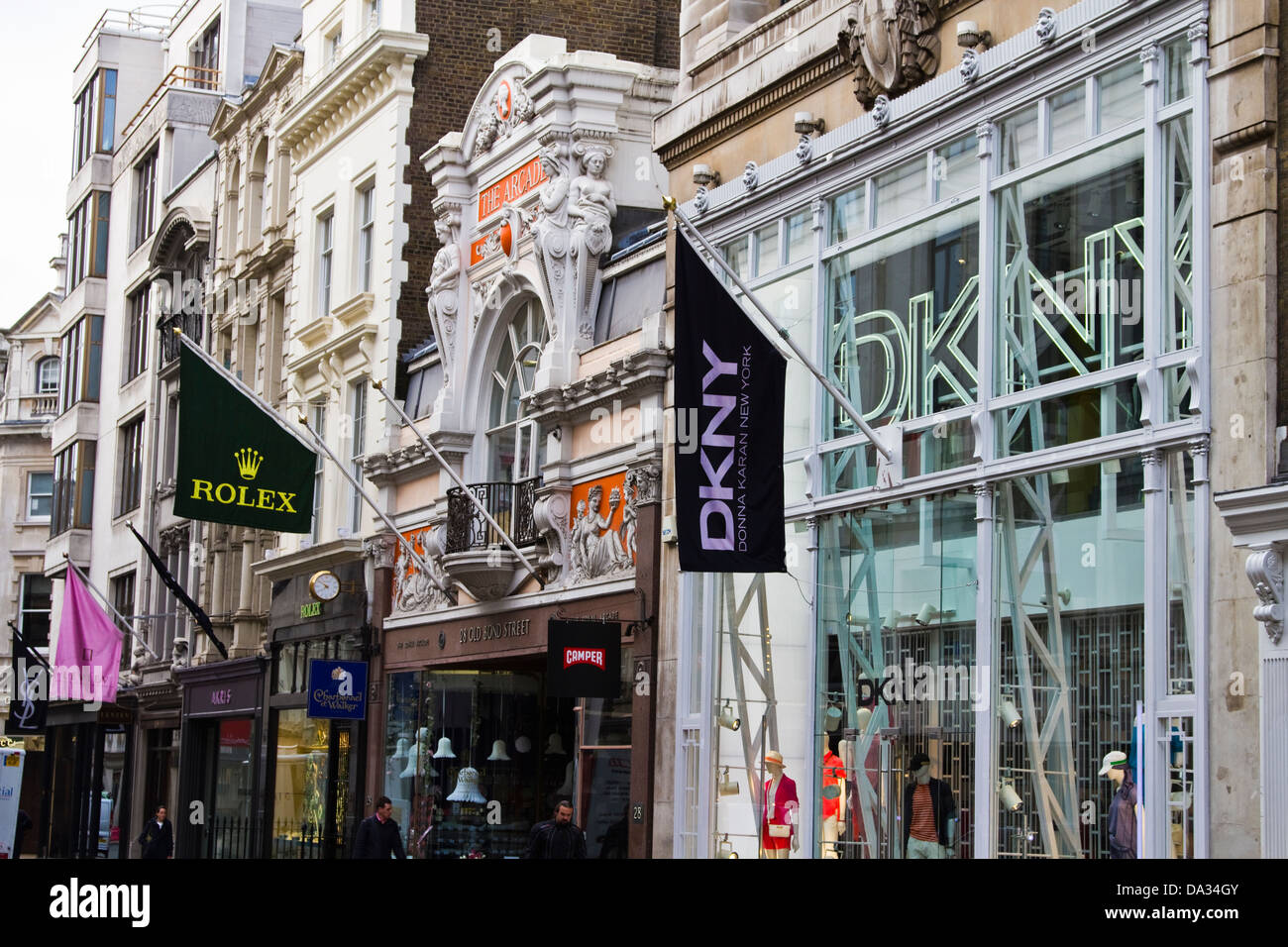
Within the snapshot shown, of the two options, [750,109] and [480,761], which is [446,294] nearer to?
[480,761]

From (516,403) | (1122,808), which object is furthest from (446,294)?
(1122,808)

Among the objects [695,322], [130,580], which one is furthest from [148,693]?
[695,322]

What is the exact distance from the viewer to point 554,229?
86.6ft

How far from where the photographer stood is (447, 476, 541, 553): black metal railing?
27.1 m

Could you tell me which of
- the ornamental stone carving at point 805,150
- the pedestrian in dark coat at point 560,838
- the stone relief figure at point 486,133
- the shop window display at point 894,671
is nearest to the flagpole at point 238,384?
the stone relief figure at point 486,133

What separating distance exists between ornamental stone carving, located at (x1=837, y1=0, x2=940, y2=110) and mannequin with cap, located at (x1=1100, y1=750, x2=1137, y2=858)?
286 inches

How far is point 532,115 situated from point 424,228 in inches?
212

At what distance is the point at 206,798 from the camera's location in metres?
39.9

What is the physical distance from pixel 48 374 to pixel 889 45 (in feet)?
183

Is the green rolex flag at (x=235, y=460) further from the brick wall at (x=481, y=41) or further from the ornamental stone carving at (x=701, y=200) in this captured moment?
the ornamental stone carving at (x=701, y=200)

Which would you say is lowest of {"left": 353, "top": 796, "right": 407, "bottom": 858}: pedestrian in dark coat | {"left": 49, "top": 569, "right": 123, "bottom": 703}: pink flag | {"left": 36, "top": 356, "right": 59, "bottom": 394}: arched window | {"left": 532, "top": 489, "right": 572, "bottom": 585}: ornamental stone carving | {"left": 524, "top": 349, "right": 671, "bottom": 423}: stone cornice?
{"left": 353, "top": 796, "right": 407, "bottom": 858}: pedestrian in dark coat

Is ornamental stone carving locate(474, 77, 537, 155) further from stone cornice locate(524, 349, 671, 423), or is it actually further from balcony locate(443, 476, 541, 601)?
balcony locate(443, 476, 541, 601)

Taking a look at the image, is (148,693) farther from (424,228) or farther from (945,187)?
(945,187)

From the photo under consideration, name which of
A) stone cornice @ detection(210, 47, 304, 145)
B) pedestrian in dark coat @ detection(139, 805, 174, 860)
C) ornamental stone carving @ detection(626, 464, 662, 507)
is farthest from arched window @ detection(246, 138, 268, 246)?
ornamental stone carving @ detection(626, 464, 662, 507)
